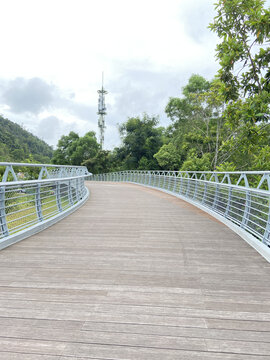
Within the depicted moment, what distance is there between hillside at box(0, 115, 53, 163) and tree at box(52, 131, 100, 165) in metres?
35.6

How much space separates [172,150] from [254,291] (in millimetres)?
31537

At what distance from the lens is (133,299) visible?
3.03 m

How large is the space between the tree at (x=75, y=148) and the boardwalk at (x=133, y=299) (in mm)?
60306

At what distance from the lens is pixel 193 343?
231cm

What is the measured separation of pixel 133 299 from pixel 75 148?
66.0 m

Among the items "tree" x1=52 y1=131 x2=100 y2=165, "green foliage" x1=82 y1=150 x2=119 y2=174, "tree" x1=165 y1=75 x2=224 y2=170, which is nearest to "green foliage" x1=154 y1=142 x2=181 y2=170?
"tree" x1=165 y1=75 x2=224 y2=170

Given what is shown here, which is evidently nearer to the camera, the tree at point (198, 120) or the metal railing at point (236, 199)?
the metal railing at point (236, 199)

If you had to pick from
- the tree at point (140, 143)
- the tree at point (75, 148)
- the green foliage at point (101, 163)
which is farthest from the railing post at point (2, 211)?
the tree at point (75, 148)

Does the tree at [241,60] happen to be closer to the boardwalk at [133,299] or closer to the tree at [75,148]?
the boardwalk at [133,299]

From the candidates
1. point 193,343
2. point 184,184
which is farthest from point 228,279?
point 184,184

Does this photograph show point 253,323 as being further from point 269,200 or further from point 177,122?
point 177,122

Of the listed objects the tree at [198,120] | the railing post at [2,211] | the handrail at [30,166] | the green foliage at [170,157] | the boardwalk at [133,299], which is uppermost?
the tree at [198,120]

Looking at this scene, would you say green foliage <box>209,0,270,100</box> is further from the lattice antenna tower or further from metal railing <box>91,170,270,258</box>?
the lattice antenna tower

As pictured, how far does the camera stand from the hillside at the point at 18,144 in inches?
4077
